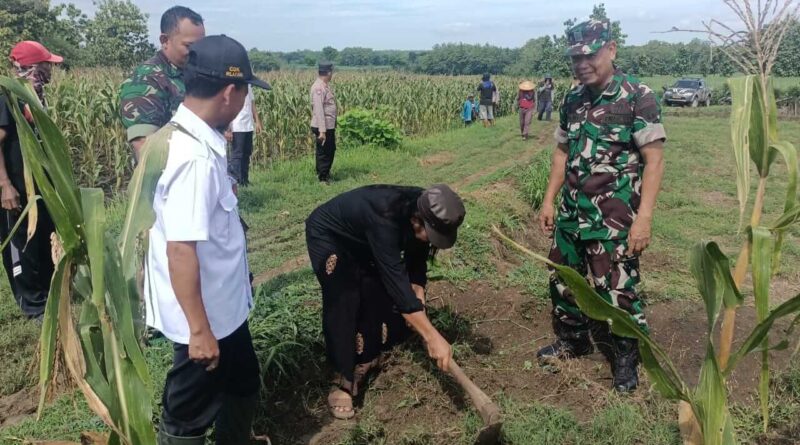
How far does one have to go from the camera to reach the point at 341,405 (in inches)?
118

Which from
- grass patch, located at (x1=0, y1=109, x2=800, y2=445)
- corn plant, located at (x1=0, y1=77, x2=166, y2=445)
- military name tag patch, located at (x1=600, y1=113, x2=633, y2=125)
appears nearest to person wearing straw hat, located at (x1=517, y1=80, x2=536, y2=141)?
grass patch, located at (x1=0, y1=109, x2=800, y2=445)

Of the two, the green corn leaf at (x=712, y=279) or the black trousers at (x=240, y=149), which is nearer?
the green corn leaf at (x=712, y=279)

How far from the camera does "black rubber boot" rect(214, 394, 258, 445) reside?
2375 mm

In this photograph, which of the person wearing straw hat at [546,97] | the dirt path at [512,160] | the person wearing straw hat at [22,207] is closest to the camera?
the person wearing straw hat at [22,207]

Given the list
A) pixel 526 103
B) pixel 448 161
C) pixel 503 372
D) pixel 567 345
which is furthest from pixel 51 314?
pixel 526 103

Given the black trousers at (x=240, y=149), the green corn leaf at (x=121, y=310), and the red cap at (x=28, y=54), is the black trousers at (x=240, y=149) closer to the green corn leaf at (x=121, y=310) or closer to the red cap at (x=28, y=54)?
the red cap at (x=28, y=54)

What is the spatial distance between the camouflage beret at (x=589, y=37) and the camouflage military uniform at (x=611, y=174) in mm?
212

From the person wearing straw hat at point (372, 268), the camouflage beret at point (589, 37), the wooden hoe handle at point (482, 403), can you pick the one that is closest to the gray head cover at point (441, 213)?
the person wearing straw hat at point (372, 268)

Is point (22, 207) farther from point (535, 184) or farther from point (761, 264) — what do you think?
point (535, 184)

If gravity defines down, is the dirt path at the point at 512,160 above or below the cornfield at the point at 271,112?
below

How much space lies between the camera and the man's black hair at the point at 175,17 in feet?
10.3

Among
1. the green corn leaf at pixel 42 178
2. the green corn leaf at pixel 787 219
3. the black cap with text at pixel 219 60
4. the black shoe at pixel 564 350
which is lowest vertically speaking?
the black shoe at pixel 564 350

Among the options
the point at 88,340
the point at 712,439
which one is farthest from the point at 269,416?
the point at 712,439

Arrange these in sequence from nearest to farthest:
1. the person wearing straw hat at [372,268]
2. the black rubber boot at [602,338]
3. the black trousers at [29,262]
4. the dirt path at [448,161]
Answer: the person wearing straw hat at [372,268], the black rubber boot at [602,338], the black trousers at [29,262], the dirt path at [448,161]
